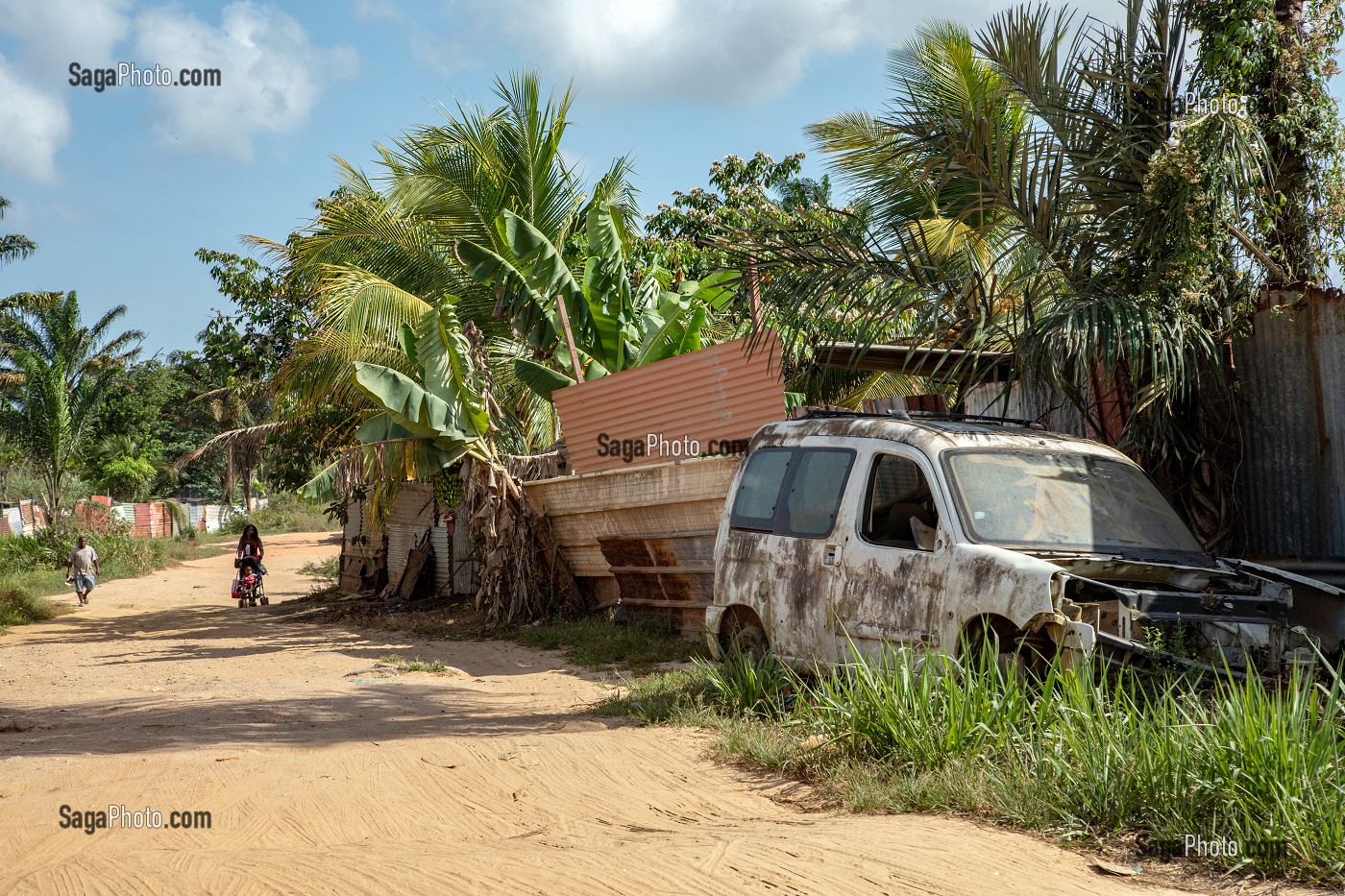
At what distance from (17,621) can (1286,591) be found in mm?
18226

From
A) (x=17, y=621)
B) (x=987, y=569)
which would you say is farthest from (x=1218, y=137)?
(x=17, y=621)

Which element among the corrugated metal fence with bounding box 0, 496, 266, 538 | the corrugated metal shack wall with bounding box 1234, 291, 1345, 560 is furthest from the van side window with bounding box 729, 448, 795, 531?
the corrugated metal fence with bounding box 0, 496, 266, 538

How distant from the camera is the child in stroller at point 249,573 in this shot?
803 inches

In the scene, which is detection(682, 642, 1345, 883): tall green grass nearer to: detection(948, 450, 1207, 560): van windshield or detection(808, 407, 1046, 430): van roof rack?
detection(948, 450, 1207, 560): van windshield

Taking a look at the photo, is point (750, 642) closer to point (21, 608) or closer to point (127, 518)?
point (21, 608)

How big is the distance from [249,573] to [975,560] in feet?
57.2

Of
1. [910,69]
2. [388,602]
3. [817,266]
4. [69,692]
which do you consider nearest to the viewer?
[817,266]

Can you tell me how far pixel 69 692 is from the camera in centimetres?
998

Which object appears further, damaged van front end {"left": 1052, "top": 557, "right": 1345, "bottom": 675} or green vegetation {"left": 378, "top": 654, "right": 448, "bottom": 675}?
green vegetation {"left": 378, "top": 654, "right": 448, "bottom": 675}

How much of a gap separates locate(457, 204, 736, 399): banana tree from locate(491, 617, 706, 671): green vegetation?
3053 mm

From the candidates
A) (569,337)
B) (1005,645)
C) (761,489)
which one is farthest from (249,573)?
(1005,645)

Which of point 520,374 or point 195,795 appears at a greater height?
point 520,374

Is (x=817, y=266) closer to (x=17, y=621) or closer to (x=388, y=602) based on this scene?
(x=388, y=602)

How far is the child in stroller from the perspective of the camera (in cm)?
2039
